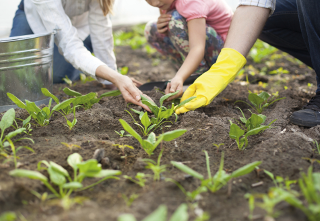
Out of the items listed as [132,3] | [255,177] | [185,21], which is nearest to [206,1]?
[185,21]

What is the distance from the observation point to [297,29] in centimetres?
180

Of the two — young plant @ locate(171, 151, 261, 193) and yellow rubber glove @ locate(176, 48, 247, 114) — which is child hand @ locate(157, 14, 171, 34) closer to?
yellow rubber glove @ locate(176, 48, 247, 114)

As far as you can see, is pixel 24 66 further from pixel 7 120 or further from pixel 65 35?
pixel 7 120

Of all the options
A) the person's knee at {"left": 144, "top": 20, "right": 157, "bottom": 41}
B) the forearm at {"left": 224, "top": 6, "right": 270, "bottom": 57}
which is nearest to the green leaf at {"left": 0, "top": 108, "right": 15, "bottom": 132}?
the forearm at {"left": 224, "top": 6, "right": 270, "bottom": 57}

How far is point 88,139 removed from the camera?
115cm

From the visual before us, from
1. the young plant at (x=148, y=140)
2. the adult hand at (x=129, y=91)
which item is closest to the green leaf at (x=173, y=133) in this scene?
the young plant at (x=148, y=140)

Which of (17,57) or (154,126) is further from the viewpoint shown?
(17,57)

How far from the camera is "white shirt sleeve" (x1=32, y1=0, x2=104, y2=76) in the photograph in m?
1.68

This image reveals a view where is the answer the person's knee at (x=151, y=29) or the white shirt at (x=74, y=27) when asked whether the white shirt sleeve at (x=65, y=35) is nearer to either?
the white shirt at (x=74, y=27)

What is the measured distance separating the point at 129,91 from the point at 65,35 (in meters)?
0.59

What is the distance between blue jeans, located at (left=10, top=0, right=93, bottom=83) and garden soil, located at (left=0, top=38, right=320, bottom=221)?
0.81m

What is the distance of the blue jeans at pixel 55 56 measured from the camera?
2109 mm

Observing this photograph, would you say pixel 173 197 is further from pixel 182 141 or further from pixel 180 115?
pixel 180 115

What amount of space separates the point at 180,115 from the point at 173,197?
0.69 metres
